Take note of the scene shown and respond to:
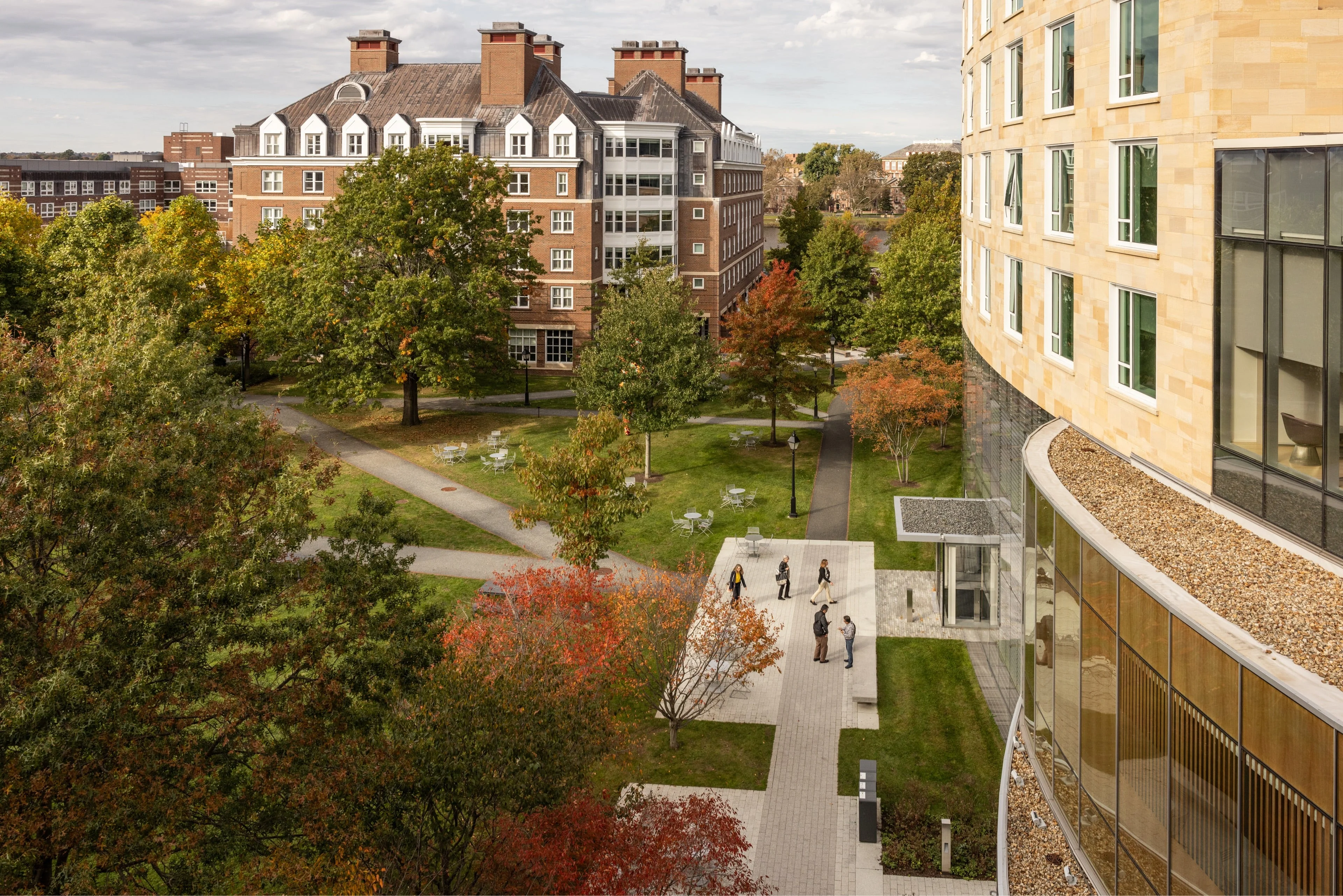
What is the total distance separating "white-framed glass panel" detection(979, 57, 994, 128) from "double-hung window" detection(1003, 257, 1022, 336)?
4249 millimetres

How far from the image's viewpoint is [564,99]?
2603 inches

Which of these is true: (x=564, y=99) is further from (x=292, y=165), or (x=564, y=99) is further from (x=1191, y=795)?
(x=1191, y=795)

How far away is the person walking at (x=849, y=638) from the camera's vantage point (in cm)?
2527

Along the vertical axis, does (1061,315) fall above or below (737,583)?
above

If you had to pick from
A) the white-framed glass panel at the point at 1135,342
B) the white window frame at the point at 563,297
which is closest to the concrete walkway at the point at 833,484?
the white window frame at the point at 563,297

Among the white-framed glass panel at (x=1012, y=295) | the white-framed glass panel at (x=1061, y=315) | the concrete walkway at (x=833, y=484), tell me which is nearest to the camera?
the white-framed glass panel at (x=1061, y=315)

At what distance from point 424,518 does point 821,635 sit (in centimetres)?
1679

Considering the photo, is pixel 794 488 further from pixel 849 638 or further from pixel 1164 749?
pixel 1164 749

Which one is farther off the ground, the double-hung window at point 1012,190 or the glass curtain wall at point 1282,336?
the double-hung window at point 1012,190

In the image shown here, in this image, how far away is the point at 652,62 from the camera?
7869cm

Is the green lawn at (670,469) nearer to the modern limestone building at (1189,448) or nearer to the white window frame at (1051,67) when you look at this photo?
the modern limestone building at (1189,448)

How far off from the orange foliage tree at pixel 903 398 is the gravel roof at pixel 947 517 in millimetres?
12146

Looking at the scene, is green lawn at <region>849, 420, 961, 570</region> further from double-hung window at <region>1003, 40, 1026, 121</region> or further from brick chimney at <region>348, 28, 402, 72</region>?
brick chimney at <region>348, 28, 402, 72</region>

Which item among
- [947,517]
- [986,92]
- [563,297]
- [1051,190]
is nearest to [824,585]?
[947,517]
